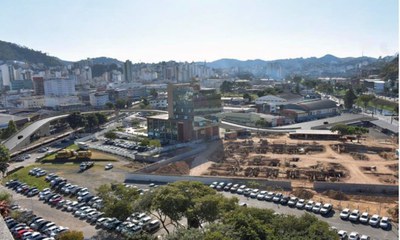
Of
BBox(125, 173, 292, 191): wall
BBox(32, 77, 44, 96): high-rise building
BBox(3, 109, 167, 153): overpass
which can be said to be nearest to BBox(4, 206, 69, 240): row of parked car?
BBox(125, 173, 292, 191): wall

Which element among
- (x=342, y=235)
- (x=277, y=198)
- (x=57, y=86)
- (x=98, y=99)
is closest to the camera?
(x=342, y=235)

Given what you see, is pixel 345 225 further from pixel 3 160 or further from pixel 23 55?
pixel 23 55

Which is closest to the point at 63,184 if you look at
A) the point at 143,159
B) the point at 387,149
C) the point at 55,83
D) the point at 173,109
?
the point at 143,159

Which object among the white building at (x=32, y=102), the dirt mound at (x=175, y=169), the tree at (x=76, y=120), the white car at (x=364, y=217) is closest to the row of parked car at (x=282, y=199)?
the white car at (x=364, y=217)

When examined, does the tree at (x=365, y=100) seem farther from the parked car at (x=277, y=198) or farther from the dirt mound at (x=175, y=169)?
the parked car at (x=277, y=198)

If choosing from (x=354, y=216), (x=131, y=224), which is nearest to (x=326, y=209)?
(x=354, y=216)

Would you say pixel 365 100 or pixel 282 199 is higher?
pixel 365 100

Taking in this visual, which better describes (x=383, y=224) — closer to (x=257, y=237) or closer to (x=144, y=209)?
(x=257, y=237)
